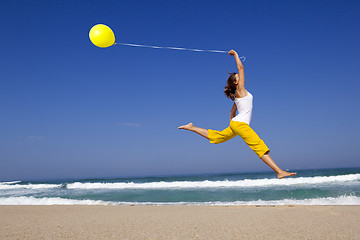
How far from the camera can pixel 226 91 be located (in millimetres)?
4562

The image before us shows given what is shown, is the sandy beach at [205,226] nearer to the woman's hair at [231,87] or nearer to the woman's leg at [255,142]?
the woman's leg at [255,142]

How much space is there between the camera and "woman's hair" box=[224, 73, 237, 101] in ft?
14.6

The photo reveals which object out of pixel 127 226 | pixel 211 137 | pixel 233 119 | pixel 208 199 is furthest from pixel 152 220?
pixel 208 199

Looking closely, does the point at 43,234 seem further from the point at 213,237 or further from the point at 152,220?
the point at 213,237

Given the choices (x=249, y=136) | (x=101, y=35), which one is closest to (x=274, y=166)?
(x=249, y=136)

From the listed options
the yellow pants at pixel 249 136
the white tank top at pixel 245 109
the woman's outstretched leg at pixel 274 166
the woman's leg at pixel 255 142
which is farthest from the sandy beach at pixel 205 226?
the white tank top at pixel 245 109

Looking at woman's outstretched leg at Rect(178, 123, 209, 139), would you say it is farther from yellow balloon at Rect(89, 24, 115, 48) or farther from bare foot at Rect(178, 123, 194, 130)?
yellow balloon at Rect(89, 24, 115, 48)

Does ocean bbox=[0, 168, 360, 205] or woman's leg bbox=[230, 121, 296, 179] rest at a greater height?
woman's leg bbox=[230, 121, 296, 179]

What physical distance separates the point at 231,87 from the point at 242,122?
558 millimetres

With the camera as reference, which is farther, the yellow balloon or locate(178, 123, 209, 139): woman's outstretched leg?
the yellow balloon

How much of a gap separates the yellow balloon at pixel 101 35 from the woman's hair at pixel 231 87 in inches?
95.0

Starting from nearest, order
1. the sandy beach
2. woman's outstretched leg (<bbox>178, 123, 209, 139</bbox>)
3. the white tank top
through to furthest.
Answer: the white tank top → woman's outstretched leg (<bbox>178, 123, 209, 139</bbox>) → the sandy beach

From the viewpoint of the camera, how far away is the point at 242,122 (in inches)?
172

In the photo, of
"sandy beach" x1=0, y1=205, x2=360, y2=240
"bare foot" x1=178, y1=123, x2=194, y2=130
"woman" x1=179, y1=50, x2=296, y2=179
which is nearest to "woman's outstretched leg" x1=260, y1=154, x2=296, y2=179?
"woman" x1=179, y1=50, x2=296, y2=179
